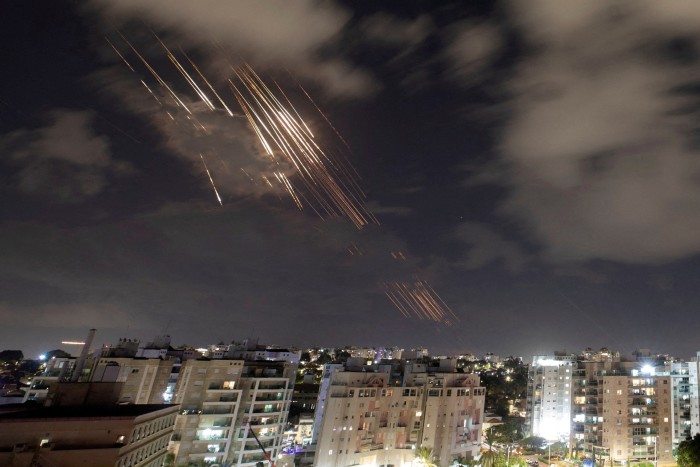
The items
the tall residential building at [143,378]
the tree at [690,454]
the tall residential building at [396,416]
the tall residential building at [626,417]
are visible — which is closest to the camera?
the tree at [690,454]

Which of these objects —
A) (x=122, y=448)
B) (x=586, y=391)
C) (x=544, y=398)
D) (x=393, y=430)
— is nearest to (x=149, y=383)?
(x=122, y=448)

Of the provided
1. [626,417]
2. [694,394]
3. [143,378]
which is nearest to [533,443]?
[626,417]

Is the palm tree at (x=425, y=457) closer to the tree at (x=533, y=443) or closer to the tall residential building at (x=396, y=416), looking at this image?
the tall residential building at (x=396, y=416)

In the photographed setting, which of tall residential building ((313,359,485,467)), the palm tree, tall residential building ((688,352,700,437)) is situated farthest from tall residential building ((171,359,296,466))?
tall residential building ((688,352,700,437))

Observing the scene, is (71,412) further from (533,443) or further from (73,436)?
(533,443)

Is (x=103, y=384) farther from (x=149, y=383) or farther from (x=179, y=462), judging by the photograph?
(x=149, y=383)

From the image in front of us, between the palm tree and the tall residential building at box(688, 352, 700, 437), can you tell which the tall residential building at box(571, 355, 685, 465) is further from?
the palm tree

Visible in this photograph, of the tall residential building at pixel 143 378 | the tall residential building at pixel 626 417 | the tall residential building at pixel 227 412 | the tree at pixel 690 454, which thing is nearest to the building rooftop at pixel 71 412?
the tall residential building at pixel 227 412
